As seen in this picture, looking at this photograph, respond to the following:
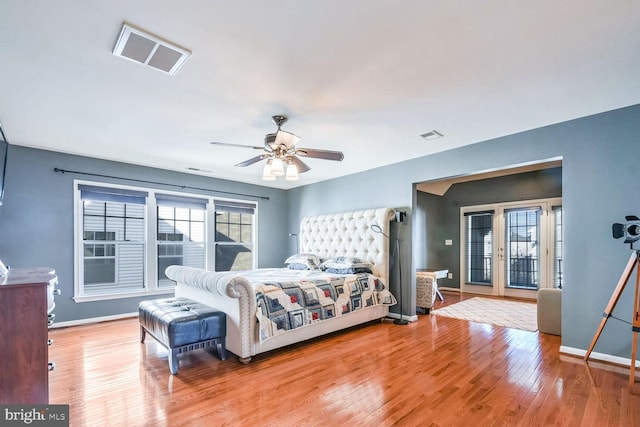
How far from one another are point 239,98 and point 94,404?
102 inches

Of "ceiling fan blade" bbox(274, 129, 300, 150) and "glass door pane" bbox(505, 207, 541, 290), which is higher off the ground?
"ceiling fan blade" bbox(274, 129, 300, 150)

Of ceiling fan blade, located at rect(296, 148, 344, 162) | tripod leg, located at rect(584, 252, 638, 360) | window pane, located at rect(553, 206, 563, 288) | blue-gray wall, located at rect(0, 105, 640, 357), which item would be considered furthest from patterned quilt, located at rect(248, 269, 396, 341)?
window pane, located at rect(553, 206, 563, 288)

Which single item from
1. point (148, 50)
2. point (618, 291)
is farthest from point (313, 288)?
point (618, 291)

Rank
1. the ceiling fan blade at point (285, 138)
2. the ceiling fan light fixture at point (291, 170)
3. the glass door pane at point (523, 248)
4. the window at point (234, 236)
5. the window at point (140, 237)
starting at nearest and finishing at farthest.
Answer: the ceiling fan blade at point (285, 138) → the ceiling fan light fixture at point (291, 170) → the window at point (140, 237) → the window at point (234, 236) → the glass door pane at point (523, 248)

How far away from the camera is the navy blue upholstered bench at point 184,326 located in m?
2.80

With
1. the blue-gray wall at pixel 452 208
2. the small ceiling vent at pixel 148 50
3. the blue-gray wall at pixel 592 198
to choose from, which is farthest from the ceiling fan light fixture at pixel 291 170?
the blue-gray wall at pixel 452 208

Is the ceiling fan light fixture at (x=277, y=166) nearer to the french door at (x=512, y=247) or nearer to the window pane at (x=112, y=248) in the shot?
the window pane at (x=112, y=248)

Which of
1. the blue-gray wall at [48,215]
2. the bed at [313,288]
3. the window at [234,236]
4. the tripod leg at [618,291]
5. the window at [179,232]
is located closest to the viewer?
the tripod leg at [618,291]

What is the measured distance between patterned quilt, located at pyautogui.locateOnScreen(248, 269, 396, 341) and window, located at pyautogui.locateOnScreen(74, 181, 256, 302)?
2285mm

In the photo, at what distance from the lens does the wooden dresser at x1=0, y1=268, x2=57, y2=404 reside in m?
1.79

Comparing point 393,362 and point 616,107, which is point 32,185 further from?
point 616,107

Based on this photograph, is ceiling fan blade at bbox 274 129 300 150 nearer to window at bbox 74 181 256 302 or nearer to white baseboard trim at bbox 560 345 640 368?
window at bbox 74 181 256 302

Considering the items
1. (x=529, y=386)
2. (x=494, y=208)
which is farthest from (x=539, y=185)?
(x=529, y=386)

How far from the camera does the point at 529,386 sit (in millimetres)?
2533
